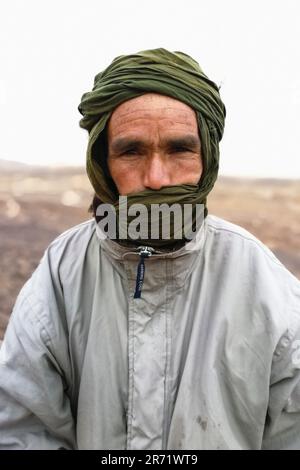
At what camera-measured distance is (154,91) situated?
1817 millimetres

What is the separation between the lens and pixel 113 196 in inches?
75.3

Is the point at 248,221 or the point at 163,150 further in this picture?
the point at 248,221

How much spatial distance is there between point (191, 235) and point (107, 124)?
45cm

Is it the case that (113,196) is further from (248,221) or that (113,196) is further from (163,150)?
(248,221)

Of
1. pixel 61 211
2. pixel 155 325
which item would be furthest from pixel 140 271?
pixel 61 211

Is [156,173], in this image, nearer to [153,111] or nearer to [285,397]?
[153,111]

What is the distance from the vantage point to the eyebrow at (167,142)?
179 centimetres

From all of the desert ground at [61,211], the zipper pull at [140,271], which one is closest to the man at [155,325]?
the zipper pull at [140,271]

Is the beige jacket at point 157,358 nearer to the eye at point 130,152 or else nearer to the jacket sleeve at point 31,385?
the jacket sleeve at point 31,385

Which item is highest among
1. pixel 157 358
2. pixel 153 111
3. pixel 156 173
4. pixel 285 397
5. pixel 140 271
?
pixel 153 111

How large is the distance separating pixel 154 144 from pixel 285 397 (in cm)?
88

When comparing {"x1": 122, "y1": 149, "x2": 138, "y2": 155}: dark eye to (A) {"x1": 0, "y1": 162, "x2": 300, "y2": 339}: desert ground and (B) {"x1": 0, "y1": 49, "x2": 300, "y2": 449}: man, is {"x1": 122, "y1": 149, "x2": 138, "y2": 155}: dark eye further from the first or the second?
(A) {"x1": 0, "y1": 162, "x2": 300, "y2": 339}: desert ground

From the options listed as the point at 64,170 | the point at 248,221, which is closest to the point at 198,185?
the point at 248,221

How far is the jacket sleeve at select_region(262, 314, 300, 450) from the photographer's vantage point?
5.93 feet
